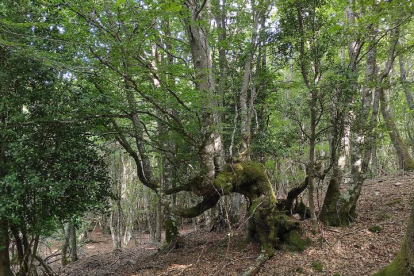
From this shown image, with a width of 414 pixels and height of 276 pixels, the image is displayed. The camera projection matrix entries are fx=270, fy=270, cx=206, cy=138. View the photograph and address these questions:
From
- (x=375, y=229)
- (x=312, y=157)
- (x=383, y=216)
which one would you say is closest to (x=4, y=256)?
(x=312, y=157)

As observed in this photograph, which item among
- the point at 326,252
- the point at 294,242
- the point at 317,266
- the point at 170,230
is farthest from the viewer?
the point at 170,230

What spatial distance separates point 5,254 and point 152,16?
7643 millimetres

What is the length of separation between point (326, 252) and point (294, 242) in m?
0.81

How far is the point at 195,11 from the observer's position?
7.84 metres

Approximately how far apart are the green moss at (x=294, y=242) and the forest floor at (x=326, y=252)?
0.47ft

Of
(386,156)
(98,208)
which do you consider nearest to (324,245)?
(98,208)

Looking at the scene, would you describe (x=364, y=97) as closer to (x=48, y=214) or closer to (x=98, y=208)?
(x=98, y=208)

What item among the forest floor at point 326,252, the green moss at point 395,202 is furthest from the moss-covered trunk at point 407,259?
the green moss at point 395,202

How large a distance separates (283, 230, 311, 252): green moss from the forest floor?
0.14m

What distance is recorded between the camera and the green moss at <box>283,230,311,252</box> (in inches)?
263

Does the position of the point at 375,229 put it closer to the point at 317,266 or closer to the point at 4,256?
the point at 317,266

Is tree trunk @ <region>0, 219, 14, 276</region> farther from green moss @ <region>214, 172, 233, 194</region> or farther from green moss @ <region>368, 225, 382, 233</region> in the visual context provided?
green moss @ <region>368, 225, 382, 233</region>

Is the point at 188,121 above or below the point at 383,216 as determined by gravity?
above

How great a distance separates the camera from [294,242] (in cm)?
680
